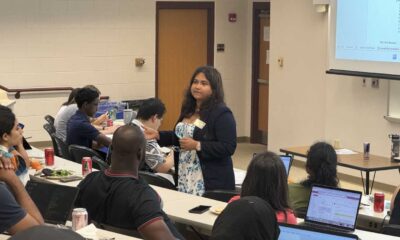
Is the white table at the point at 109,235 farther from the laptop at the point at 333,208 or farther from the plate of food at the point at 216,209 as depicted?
the laptop at the point at 333,208

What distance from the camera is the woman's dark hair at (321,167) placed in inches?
182

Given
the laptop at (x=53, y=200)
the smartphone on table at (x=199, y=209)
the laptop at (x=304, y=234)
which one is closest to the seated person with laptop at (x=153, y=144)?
the smartphone on table at (x=199, y=209)

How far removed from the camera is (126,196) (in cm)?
344

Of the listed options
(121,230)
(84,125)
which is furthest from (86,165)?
(121,230)

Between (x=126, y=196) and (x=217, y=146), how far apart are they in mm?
1548

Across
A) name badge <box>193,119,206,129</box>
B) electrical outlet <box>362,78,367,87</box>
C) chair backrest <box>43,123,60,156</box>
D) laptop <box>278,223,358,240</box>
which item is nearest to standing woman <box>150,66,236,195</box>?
name badge <box>193,119,206,129</box>

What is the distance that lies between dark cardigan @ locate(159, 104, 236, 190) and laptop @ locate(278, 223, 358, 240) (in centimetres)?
177

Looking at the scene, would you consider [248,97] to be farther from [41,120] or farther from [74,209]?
[74,209]

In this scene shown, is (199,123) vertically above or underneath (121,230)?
above

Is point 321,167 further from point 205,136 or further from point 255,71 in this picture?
point 255,71

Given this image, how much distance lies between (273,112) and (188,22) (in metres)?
2.22

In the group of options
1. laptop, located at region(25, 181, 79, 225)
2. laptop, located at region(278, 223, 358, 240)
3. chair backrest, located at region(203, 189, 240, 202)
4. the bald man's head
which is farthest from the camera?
chair backrest, located at region(203, 189, 240, 202)

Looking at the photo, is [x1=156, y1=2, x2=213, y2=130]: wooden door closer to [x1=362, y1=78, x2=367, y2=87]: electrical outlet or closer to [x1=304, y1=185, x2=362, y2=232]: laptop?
[x1=362, y1=78, x2=367, y2=87]: electrical outlet

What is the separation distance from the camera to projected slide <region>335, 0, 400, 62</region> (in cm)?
775
